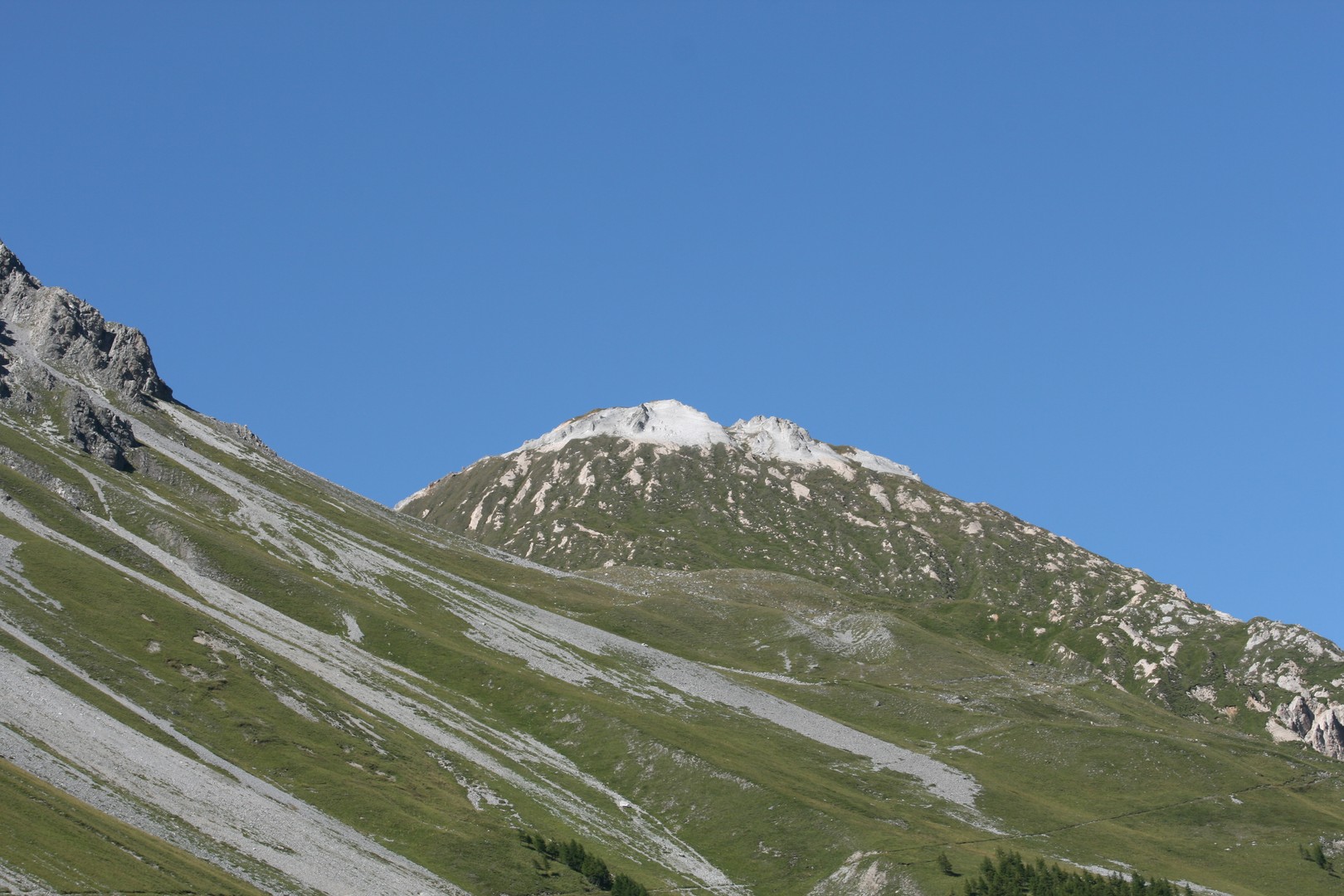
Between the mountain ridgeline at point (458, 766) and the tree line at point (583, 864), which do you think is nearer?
the mountain ridgeline at point (458, 766)

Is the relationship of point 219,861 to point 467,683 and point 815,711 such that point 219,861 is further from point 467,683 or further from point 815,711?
point 815,711

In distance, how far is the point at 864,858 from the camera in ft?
387

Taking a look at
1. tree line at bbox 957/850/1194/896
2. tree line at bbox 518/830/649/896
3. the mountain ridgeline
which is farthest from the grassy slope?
tree line at bbox 957/850/1194/896

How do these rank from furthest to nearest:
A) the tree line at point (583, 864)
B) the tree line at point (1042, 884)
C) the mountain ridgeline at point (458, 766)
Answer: the tree line at point (1042, 884) → the tree line at point (583, 864) → the mountain ridgeline at point (458, 766)

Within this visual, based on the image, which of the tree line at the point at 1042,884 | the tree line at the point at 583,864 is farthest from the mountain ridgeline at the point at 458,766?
the tree line at the point at 1042,884

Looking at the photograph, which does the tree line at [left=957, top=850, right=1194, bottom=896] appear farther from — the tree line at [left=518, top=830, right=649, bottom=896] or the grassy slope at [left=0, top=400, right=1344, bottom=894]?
the tree line at [left=518, top=830, right=649, bottom=896]

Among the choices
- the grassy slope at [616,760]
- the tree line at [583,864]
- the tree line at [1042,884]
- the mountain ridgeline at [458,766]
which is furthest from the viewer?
the grassy slope at [616,760]

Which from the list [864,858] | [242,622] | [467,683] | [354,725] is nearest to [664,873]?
[864,858]

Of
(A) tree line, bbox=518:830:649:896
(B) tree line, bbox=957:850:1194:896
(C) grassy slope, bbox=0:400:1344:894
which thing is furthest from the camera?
(C) grassy slope, bbox=0:400:1344:894

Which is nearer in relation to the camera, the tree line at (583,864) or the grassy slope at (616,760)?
the tree line at (583,864)

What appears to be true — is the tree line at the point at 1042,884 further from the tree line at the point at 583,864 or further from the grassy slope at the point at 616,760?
the tree line at the point at 583,864

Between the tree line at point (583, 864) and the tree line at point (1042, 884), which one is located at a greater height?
the tree line at point (1042, 884)

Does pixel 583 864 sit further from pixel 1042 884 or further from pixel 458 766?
pixel 1042 884

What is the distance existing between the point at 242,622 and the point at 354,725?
3292 cm
